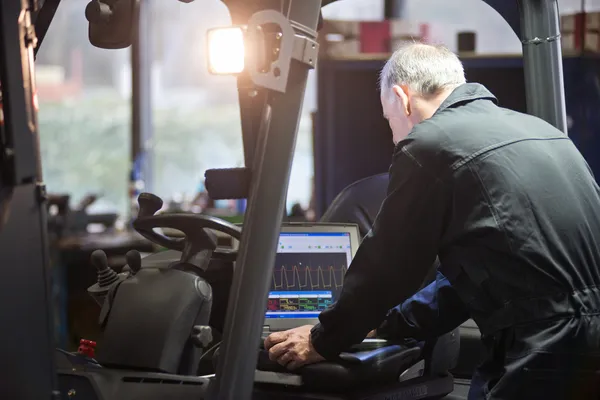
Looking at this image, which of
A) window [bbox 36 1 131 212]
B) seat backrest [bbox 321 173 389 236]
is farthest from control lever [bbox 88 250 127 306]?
window [bbox 36 1 131 212]

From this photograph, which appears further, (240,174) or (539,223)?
(539,223)

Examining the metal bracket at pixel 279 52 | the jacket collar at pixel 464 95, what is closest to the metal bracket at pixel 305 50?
the metal bracket at pixel 279 52

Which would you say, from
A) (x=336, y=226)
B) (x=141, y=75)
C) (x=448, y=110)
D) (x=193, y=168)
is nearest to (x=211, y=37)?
(x=448, y=110)

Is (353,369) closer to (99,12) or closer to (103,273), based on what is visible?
(103,273)

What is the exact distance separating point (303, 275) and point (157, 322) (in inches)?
27.0

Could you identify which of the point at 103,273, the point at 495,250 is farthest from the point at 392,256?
the point at 103,273

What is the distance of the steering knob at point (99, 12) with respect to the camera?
248cm

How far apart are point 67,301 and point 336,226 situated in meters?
5.42

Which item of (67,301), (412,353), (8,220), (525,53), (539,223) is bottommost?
(67,301)

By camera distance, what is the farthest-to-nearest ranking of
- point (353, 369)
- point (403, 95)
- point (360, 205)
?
point (360, 205) → point (403, 95) → point (353, 369)

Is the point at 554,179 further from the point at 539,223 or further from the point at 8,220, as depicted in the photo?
the point at 8,220

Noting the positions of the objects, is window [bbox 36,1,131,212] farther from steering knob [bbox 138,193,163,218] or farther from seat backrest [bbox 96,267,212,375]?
seat backrest [bbox 96,267,212,375]

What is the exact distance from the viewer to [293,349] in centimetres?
262

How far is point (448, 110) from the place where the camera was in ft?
8.64
